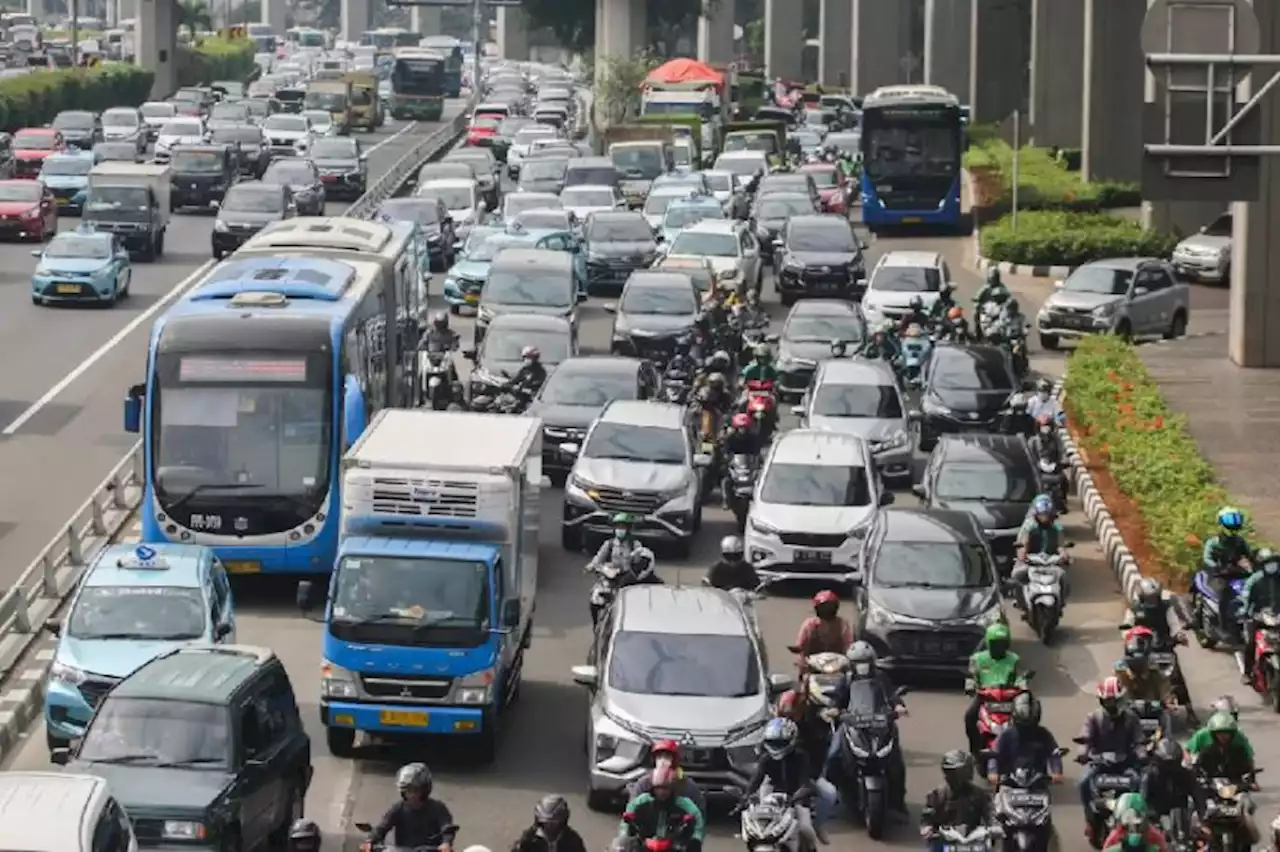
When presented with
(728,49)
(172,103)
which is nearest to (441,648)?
(172,103)

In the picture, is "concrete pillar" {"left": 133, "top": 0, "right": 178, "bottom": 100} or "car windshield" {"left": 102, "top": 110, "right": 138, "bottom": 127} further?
"concrete pillar" {"left": 133, "top": 0, "right": 178, "bottom": 100}

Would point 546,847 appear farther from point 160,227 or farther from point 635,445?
point 160,227

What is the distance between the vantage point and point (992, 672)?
2130 cm

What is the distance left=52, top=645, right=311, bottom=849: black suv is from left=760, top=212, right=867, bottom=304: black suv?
104 feet

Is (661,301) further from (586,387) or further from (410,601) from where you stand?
(410,601)

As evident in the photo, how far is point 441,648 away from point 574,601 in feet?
22.9

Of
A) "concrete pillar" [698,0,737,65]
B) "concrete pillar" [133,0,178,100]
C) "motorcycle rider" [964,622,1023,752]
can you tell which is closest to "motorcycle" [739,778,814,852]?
"motorcycle rider" [964,622,1023,752]

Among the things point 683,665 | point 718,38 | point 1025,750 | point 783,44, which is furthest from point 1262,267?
point 718,38

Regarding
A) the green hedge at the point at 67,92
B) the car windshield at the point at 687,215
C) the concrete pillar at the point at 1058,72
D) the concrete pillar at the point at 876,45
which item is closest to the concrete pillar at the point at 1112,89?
the concrete pillar at the point at 1058,72

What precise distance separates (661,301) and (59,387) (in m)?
8.96

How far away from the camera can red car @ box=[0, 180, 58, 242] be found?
197 feet

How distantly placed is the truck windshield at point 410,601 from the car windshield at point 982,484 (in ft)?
29.2

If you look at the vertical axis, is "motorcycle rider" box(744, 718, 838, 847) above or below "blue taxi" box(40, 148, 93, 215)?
below

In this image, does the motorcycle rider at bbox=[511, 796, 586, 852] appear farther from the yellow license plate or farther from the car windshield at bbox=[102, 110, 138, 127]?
the car windshield at bbox=[102, 110, 138, 127]
